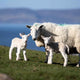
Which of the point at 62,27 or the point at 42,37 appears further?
the point at 62,27

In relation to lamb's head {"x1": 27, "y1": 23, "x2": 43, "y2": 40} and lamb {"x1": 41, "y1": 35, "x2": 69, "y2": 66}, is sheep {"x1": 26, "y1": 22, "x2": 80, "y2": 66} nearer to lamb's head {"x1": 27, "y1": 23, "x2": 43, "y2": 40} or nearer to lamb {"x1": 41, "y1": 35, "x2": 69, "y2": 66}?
lamb's head {"x1": 27, "y1": 23, "x2": 43, "y2": 40}

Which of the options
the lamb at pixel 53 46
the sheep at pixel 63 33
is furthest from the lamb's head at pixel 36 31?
the lamb at pixel 53 46

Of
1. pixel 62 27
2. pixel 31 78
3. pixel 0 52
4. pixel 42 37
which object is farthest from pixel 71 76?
pixel 0 52

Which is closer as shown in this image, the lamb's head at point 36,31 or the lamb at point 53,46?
the lamb at point 53,46

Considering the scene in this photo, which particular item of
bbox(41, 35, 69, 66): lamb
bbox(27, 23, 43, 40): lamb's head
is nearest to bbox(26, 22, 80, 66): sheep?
bbox(27, 23, 43, 40): lamb's head

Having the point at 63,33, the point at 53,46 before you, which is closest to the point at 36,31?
the point at 53,46

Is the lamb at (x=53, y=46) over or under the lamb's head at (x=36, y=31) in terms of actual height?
under

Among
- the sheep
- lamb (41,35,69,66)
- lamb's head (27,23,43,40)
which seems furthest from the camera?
the sheep

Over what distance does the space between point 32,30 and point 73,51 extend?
3.20m

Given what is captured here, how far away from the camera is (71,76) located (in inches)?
529

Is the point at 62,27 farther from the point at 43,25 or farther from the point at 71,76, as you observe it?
the point at 71,76

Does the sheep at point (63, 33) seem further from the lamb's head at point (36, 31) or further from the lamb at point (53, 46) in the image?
the lamb at point (53, 46)

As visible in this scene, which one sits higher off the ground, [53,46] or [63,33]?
[63,33]

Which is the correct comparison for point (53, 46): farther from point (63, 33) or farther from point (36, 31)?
point (36, 31)
